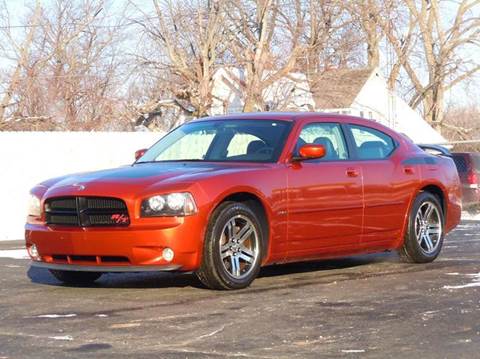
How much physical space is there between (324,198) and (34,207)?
2.46 metres

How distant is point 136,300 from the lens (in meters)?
7.72

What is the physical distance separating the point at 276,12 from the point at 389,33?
10703 millimetres

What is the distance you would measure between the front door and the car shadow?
57 cm

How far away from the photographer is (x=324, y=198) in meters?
8.91

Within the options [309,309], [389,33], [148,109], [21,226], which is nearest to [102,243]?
[309,309]

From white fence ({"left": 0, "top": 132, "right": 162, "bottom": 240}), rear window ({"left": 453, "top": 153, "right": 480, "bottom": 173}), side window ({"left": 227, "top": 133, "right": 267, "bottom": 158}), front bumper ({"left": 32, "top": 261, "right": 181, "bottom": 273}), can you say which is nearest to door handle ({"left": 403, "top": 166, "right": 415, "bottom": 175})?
side window ({"left": 227, "top": 133, "right": 267, "bottom": 158})

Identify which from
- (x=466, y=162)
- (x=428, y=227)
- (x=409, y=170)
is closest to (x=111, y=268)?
(x=409, y=170)

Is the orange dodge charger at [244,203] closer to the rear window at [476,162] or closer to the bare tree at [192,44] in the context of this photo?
the rear window at [476,162]

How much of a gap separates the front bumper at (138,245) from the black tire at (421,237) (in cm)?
281

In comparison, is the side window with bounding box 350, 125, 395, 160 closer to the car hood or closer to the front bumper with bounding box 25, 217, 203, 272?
the car hood

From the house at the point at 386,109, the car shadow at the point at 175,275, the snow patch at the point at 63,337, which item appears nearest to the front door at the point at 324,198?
the car shadow at the point at 175,275

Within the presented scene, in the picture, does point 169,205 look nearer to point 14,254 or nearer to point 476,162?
point 14,254

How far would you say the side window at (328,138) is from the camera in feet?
30.1

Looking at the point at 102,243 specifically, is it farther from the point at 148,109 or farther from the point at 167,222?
the point at 148,109
